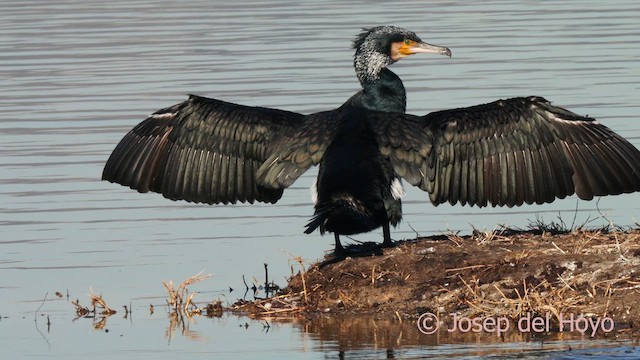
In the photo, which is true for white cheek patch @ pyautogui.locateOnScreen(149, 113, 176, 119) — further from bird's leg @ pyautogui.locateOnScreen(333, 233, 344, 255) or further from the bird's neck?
bird's leg @ pyautogui.locateOnScreen(333, 233, 344, 255)

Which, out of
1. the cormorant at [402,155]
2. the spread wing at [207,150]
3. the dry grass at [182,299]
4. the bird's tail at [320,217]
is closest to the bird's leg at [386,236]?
the cormorant at [402,155]

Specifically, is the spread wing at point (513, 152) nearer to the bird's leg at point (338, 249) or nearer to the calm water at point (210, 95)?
the bird's leg at point (338, 249)

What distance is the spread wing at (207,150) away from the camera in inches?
425

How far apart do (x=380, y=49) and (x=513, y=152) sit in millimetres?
1434

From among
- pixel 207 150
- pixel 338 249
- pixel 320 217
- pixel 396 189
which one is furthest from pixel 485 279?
pixel 207 150

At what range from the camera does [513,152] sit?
1044 centimetres

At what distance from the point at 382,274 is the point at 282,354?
1.41 metres

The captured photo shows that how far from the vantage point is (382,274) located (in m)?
10.1

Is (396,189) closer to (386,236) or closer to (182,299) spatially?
(386,236)

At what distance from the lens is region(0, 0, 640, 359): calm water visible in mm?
9734

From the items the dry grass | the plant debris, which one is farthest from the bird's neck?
the dry grass

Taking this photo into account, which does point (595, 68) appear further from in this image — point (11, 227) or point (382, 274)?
point (382, 274)

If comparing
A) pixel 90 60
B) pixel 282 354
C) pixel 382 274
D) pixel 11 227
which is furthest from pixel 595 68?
pixel 282 354

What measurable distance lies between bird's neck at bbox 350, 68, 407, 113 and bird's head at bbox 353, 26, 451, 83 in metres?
0.05
